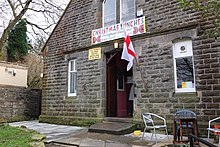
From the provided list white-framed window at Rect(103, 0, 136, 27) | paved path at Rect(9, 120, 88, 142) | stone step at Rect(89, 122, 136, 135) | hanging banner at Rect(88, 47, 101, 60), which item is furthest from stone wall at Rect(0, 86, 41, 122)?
white-framed window at Rect(103, 0, 136, 27)

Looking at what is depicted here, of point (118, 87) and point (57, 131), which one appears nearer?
point (57, 131)

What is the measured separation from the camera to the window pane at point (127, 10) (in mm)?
8867

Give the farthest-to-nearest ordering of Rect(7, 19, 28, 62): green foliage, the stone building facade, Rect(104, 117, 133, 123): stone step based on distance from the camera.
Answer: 1. Rect(7, 19, 28, 62): green foliage
2. Rect(104, 117, 133, 123): stone step
3. the stone building facade

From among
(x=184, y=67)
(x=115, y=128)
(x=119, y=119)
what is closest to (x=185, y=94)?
(x=184, y=67)

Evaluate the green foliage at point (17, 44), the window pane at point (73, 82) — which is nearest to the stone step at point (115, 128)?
the window pane at point (73, 82)

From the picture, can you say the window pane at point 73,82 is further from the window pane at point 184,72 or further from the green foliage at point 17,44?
the green foliage at point 17,44

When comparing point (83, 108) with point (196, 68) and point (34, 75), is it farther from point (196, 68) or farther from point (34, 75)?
point (34, 75)

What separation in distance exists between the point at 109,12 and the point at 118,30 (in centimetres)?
129

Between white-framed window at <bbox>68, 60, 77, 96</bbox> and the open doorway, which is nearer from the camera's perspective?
the open doorway

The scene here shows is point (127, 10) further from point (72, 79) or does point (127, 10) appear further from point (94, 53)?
point (72, 79)

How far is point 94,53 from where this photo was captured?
9.48 metres

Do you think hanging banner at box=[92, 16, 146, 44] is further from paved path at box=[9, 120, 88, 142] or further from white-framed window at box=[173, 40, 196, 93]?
paved path at box=[9, 120, 88, 142]

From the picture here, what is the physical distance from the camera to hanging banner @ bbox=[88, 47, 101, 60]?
9.33 meters

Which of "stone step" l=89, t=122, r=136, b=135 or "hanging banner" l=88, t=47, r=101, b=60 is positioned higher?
"hanging banner" l=88, t=47, r=101, b=60
